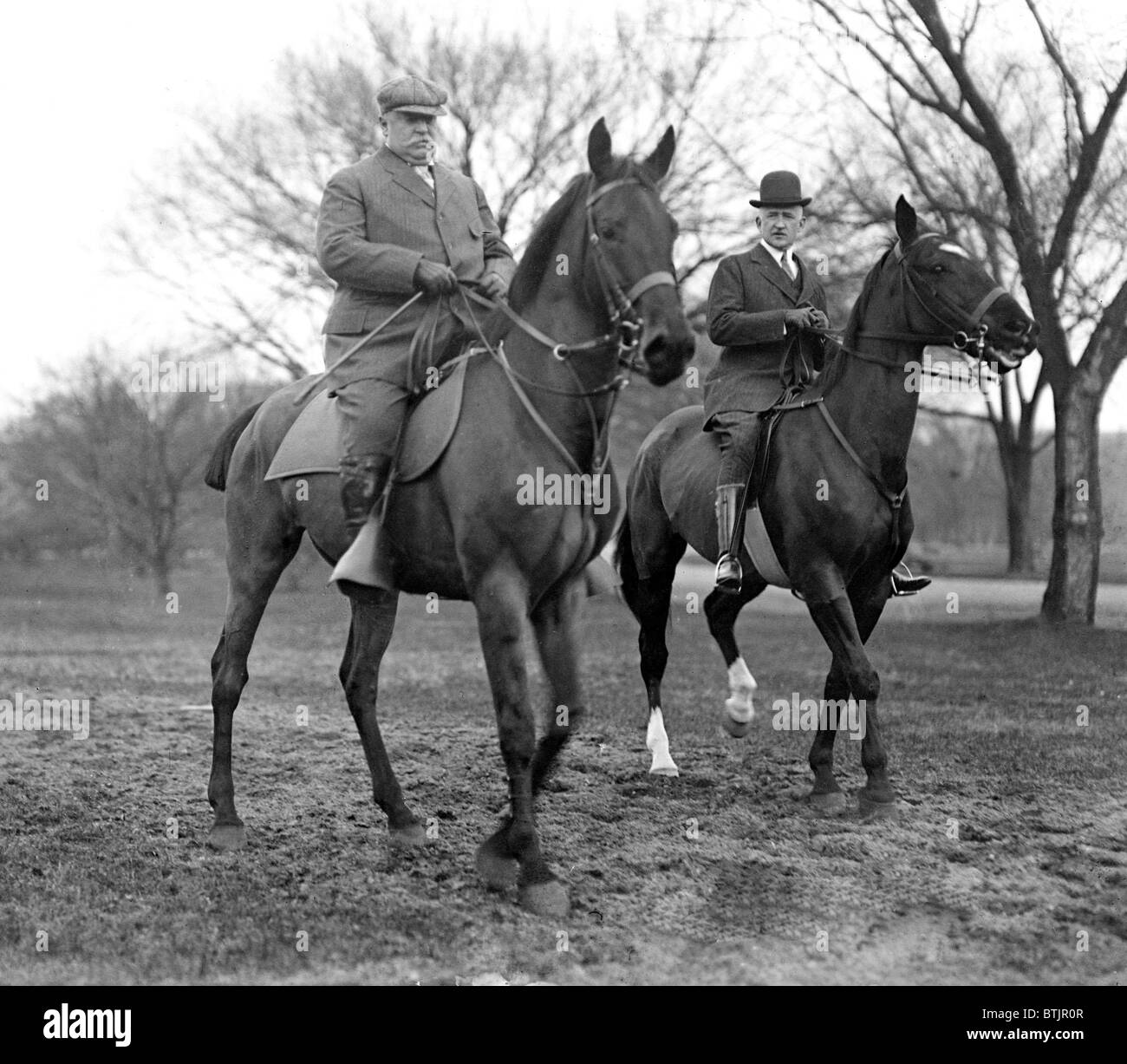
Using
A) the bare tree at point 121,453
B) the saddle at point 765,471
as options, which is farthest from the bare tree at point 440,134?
the saddle at point 765,471

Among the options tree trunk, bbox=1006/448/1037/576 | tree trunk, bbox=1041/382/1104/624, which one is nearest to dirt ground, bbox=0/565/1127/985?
tree trunk, bbox=1041/382/1104/624

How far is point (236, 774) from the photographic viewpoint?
8414 mm

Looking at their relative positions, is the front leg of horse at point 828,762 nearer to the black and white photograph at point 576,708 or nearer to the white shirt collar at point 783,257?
the black and white photograph at point 576,708

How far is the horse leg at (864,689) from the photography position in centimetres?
697

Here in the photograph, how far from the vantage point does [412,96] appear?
254 inches

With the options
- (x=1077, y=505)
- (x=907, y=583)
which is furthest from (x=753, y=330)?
(x=1077, y=505)

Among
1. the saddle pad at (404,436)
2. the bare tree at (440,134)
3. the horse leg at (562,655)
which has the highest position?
the bare tree at (440,134)

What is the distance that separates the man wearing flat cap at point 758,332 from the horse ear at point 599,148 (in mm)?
2471

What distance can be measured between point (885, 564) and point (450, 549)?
279cm

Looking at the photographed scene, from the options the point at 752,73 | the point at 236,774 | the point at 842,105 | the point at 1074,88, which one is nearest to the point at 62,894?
the point at 236,774

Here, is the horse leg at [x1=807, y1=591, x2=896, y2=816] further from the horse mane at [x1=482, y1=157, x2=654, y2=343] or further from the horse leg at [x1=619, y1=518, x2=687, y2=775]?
the horse mane at [x1=482, y1=157, x2=654, y2=343]

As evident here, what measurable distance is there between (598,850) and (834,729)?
1885mm
